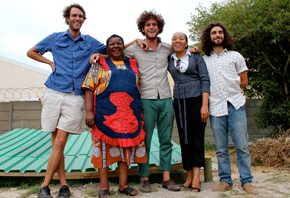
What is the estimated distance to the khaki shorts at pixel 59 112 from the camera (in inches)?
111

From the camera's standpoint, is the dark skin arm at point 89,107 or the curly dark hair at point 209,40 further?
the curly dark hair at point 209,40

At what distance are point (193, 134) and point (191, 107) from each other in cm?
32

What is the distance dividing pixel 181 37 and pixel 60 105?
1.62m

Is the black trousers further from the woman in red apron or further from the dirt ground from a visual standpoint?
the woman in red apron

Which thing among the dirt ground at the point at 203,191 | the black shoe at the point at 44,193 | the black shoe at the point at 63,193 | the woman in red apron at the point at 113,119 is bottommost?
the dirt ground at the point at 203,191

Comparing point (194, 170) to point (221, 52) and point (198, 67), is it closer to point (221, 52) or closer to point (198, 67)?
point (198, 67)

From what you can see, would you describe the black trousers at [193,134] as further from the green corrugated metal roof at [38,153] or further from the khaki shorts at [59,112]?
the khaki shorts at [59,112]

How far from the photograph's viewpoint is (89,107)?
2.87 metres

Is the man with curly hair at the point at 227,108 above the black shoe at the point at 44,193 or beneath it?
above

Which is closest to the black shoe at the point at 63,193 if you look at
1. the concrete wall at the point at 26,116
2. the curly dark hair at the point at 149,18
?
the curly dark hair at the point at 149,18

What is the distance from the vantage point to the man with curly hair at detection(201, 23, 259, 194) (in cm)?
294

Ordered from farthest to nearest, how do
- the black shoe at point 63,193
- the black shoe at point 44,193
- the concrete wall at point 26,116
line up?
the concrete wall at point 26,116 < the black shoe at point 63,193 < the black shoe at point 44,193

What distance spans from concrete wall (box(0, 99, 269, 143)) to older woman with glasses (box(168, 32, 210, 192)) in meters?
3.97

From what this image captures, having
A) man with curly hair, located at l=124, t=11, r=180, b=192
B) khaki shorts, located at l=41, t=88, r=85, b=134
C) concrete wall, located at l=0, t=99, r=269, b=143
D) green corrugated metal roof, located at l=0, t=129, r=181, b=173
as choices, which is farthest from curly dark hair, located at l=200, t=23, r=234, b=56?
concrete wall, located at l=0, t=99, r=269, b=143
